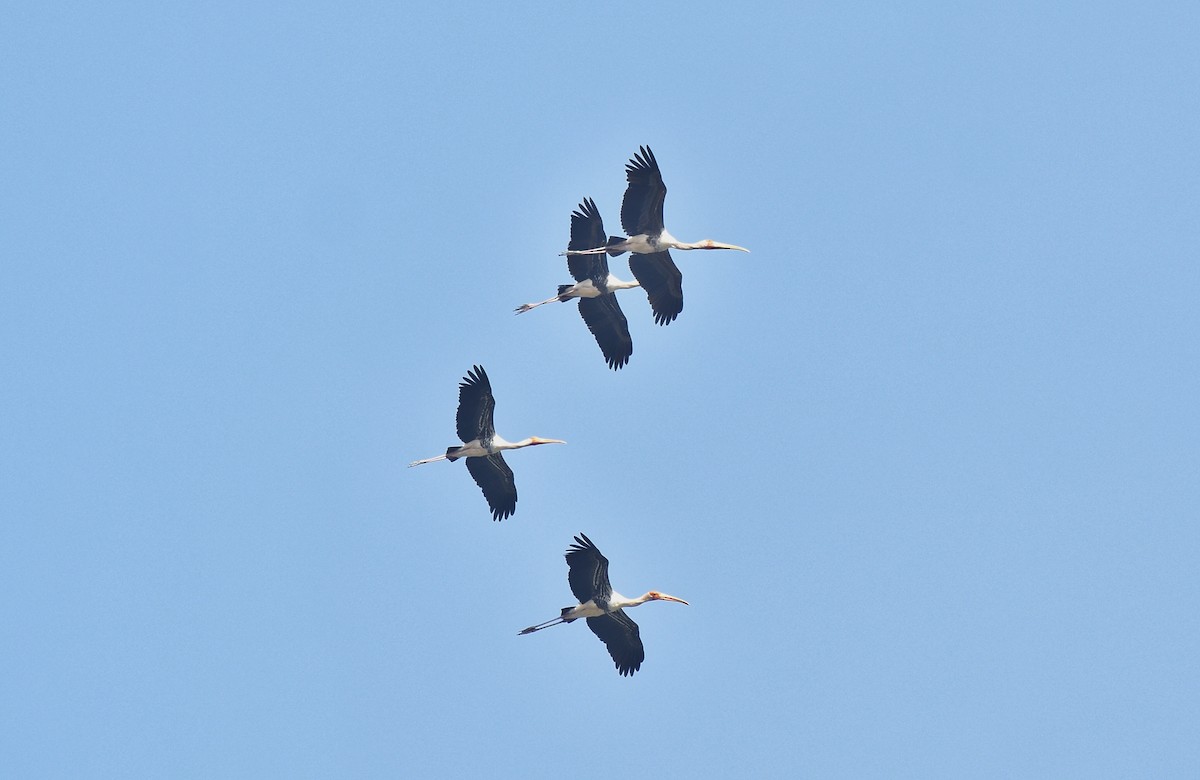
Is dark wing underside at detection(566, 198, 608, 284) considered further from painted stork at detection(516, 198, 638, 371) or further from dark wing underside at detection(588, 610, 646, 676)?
dark wing underside at detection(588, 610, 646, 676)

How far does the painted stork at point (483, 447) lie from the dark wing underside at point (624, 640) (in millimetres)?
4090

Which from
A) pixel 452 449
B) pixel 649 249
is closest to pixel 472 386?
pixel 452 449

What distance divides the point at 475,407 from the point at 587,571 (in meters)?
4.94

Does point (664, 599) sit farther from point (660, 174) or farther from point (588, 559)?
point (660, 174)

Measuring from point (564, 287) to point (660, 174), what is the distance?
4.60 meters

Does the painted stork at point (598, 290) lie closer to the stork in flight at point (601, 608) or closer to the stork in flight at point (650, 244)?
the stork in flight at point (650, 244)

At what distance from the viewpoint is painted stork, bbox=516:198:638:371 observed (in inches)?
1982

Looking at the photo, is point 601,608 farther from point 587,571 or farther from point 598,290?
point 598,290

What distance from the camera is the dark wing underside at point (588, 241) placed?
5044 centimetres

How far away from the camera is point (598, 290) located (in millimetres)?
50406

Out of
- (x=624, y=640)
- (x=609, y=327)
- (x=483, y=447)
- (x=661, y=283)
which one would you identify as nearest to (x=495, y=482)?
(x=483, y=447)

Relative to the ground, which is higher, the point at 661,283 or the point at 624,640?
the point at 661,283

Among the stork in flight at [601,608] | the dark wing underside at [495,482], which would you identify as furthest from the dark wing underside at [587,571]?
the dark wing underside at [495,482]

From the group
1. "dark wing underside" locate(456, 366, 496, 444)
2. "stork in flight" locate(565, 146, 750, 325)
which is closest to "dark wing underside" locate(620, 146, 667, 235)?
"stork in flight" locate(565, 146, 750, 325)
